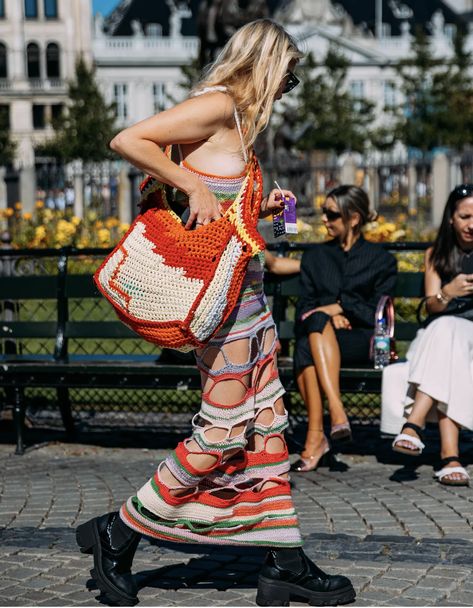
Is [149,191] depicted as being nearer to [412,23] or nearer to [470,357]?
[470,357]

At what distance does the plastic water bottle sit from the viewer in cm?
627

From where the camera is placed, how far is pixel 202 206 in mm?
3820

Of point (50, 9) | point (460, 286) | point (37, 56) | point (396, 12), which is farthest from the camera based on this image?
point (396, 12)

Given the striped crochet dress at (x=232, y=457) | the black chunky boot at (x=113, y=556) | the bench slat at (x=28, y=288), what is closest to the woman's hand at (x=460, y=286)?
the striped crochet dress at (x=232, y=457)

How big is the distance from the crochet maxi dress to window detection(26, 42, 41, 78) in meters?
77.3

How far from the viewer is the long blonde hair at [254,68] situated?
3875 mm

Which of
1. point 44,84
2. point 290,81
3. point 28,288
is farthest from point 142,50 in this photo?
point 290,81

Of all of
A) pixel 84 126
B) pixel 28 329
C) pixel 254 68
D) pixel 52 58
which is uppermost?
pixel 52 58

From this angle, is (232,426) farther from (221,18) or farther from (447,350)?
(221,18)

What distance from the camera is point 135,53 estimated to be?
7669cm

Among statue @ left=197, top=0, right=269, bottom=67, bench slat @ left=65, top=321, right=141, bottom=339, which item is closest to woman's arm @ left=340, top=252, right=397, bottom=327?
bench slat @ left=65, top=321, right=141, bottom=339

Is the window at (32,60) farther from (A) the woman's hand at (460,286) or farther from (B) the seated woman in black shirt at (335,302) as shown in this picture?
(A) the woman's hand at (460,286)

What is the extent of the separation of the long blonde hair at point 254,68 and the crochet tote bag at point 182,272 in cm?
24

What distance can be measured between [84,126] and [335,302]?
A: 52551 millimetres
